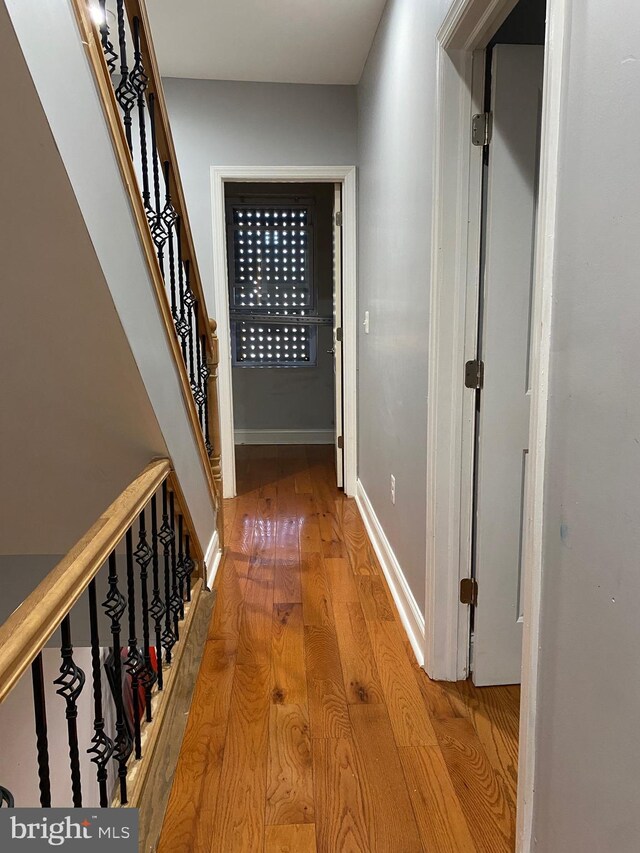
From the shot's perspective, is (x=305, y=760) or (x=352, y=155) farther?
(x=352, y=155)

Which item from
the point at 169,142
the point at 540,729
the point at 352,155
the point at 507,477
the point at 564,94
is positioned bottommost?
the point at 540,729

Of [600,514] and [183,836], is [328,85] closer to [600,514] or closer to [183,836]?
[600,514]

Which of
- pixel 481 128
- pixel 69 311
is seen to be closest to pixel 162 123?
pixel 69 311

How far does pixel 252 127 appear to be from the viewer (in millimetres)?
3887

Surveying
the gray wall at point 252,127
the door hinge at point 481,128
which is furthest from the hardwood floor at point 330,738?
the gray wall at point 252,127

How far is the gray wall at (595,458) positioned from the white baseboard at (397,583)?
114 centimetres

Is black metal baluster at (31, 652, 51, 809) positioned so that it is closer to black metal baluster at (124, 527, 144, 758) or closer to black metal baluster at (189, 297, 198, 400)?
black metal baluster at (124, 527, 144, 758)

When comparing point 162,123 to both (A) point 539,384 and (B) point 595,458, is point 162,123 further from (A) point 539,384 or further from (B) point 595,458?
(B) point 595,458

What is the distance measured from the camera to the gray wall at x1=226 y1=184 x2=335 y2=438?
5.74m

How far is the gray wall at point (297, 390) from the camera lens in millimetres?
5738

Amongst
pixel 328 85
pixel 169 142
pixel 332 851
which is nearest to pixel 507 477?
pixel 332 851

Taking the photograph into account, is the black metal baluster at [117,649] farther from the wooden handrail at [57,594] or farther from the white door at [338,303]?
the white door at [338,303]

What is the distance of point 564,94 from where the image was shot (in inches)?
42.9

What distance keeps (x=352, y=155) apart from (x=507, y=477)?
271 cm
